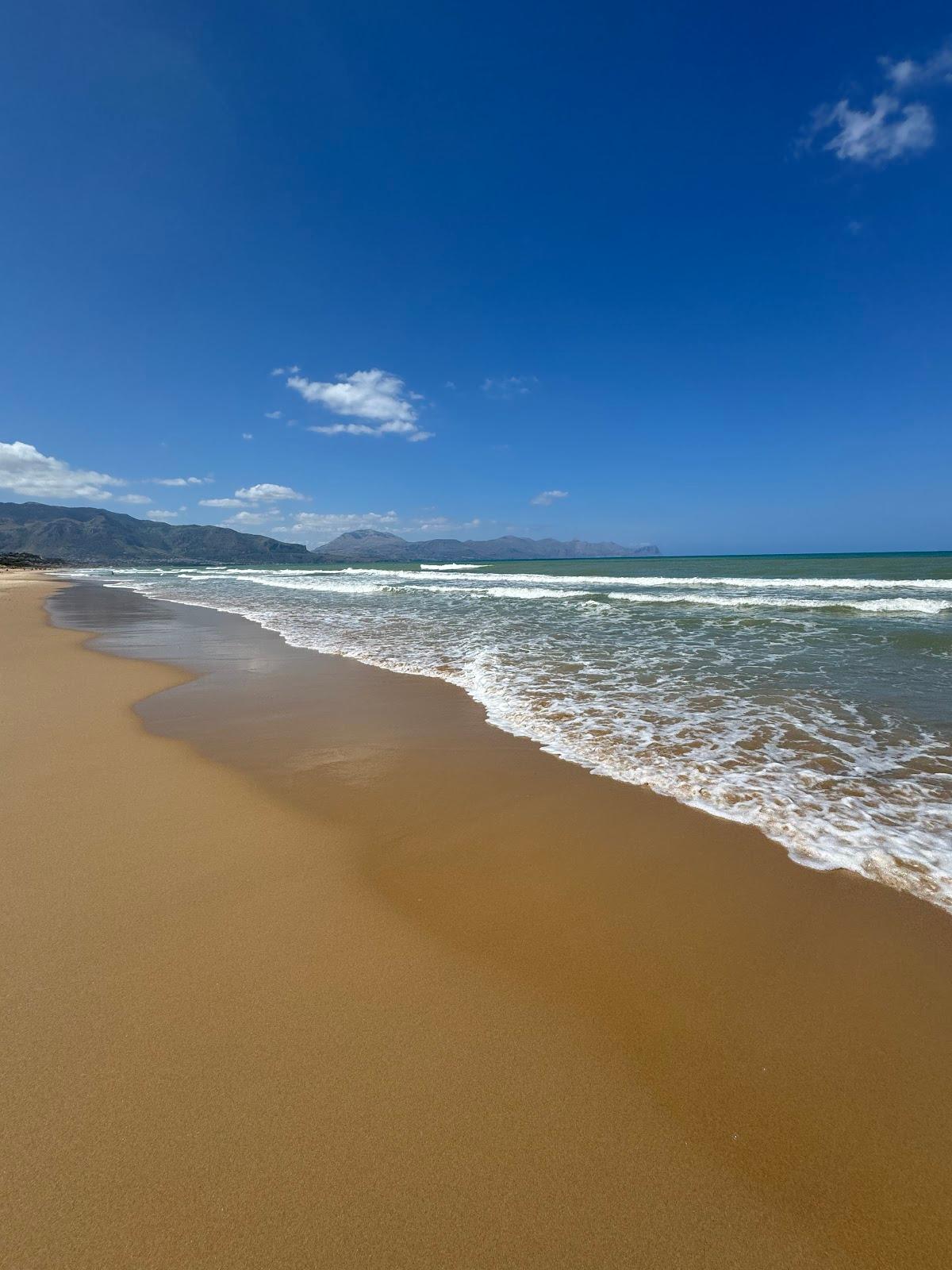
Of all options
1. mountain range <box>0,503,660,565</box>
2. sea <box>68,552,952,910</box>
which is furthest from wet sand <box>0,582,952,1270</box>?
mountain range <box>0,503,660,565</box>

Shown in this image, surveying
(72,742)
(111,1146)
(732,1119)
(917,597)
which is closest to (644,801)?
(732,1119)

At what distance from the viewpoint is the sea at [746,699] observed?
3848mm

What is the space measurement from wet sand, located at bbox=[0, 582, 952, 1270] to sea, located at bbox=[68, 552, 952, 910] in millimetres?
471

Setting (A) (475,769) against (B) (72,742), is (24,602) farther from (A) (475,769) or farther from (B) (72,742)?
(A) (475,769)

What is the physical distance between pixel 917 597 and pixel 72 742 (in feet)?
82.8

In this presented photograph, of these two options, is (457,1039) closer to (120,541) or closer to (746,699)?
(746,699)

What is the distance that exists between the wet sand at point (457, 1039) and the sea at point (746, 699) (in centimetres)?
47

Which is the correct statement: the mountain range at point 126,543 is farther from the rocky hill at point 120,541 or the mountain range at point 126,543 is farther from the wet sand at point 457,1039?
the wet sand at point 457,1039

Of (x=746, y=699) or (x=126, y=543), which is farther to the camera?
(x=126, y=543)

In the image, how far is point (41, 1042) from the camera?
2.07 m

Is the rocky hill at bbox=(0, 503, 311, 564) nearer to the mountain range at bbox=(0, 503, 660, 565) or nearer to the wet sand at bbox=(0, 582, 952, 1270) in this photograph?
the mountain range at bbox=(0, 503, 660, 565)

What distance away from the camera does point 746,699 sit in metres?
6.86

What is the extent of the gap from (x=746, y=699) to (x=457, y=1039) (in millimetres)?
5873

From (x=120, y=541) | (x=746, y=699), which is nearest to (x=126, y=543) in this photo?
(x=120, y=541)
